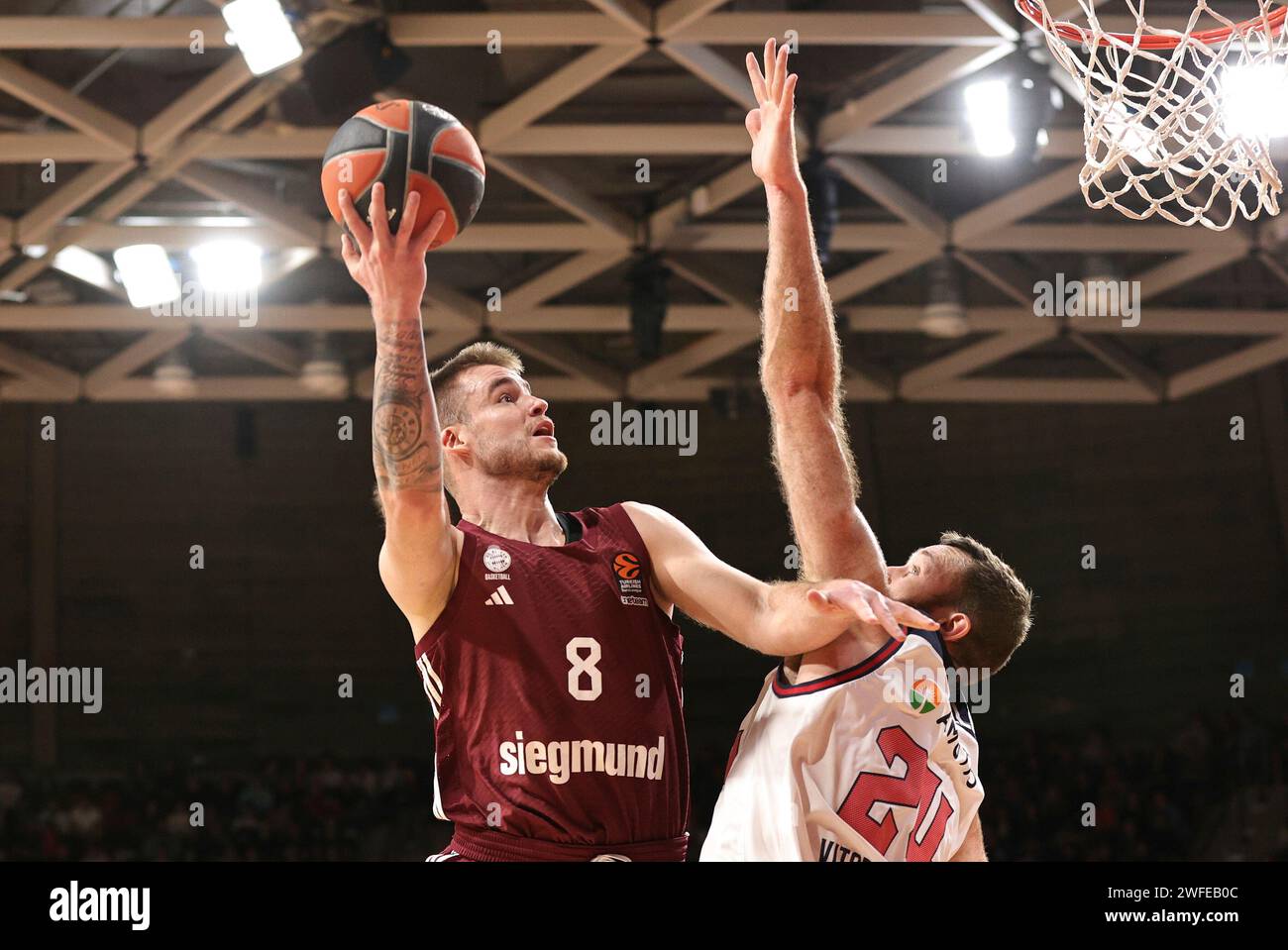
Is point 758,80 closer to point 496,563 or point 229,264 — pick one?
point 496,563

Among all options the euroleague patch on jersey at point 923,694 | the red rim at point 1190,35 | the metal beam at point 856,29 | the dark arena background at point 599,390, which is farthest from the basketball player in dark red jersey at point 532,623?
the metal beam at point 856,29

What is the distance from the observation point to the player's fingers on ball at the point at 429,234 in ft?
9.88

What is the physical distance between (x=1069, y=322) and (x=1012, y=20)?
371cm

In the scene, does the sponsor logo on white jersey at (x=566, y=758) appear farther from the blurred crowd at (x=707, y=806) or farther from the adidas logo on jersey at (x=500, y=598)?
the blurred crowd at (x=707, y=806)

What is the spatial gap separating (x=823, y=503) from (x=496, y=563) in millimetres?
735

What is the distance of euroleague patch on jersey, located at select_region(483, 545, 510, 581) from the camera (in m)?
3.19

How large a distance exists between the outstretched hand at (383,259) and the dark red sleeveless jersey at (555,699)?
596 millimetres

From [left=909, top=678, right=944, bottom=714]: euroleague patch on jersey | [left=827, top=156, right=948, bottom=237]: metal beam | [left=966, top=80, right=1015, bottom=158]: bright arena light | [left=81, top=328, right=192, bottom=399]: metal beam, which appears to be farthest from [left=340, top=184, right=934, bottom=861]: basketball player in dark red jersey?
[left=81, top=328, right=192, bottom=399]: metal beam

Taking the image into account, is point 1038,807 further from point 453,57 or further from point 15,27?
point 15,27

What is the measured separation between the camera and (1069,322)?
1040 cm

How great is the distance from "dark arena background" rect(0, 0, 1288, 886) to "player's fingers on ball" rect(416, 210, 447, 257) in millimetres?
4096

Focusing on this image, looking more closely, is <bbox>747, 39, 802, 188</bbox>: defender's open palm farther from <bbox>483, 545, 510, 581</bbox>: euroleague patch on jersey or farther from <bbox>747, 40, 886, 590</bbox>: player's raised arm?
<bbox>483, 545, 510, 581</bbox>: euroleague patch on jersey

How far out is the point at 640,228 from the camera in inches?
371
